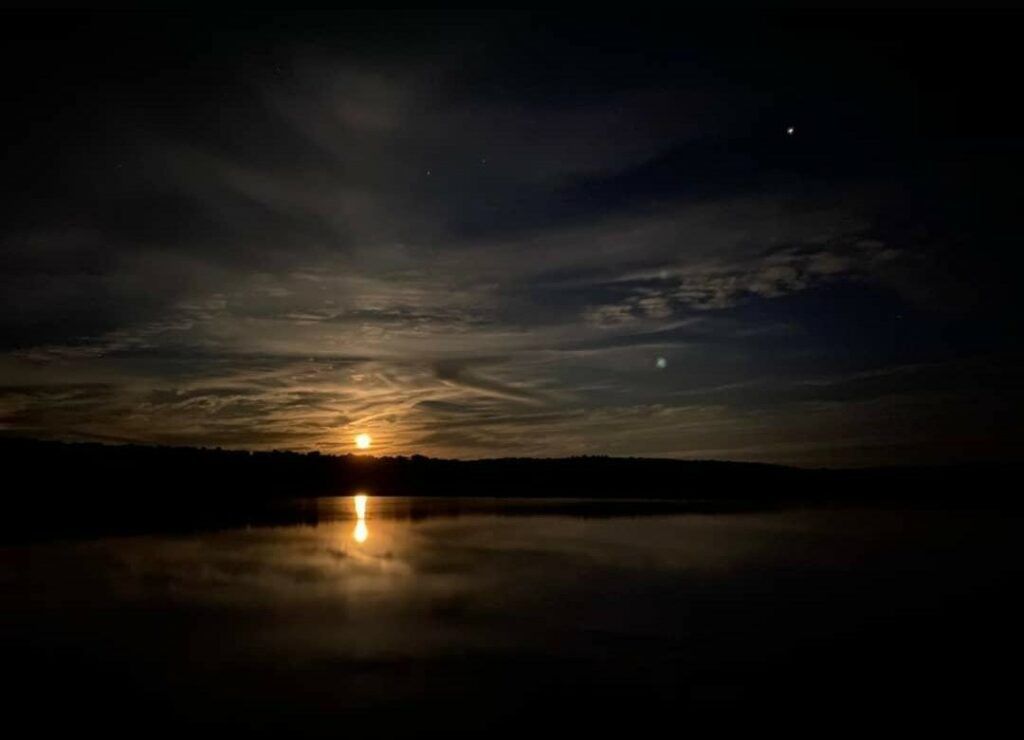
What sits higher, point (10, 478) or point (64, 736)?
point (10, 478)

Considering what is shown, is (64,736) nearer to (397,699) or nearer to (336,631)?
(397,699)

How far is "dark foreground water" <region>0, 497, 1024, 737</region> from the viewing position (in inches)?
419

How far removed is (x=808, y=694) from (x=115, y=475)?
266ft

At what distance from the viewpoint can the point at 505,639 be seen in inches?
586

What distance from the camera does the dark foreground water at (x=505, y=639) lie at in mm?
10648

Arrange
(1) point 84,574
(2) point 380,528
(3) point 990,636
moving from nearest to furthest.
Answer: (3) point 990,636 < (1) point 84,574 < (2) point 380,528

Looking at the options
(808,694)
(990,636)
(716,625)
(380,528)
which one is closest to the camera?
(808,694)

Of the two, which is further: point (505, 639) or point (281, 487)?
point (281, 487)

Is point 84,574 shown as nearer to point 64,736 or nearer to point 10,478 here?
point 64,736

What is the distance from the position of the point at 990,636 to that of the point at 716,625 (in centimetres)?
530

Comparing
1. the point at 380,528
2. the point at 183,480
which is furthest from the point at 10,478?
the point at 380,528

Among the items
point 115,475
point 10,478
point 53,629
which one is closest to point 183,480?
point 115,475

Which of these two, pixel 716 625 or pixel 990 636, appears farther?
pixel 716 625

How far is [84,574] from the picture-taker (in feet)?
74.8
